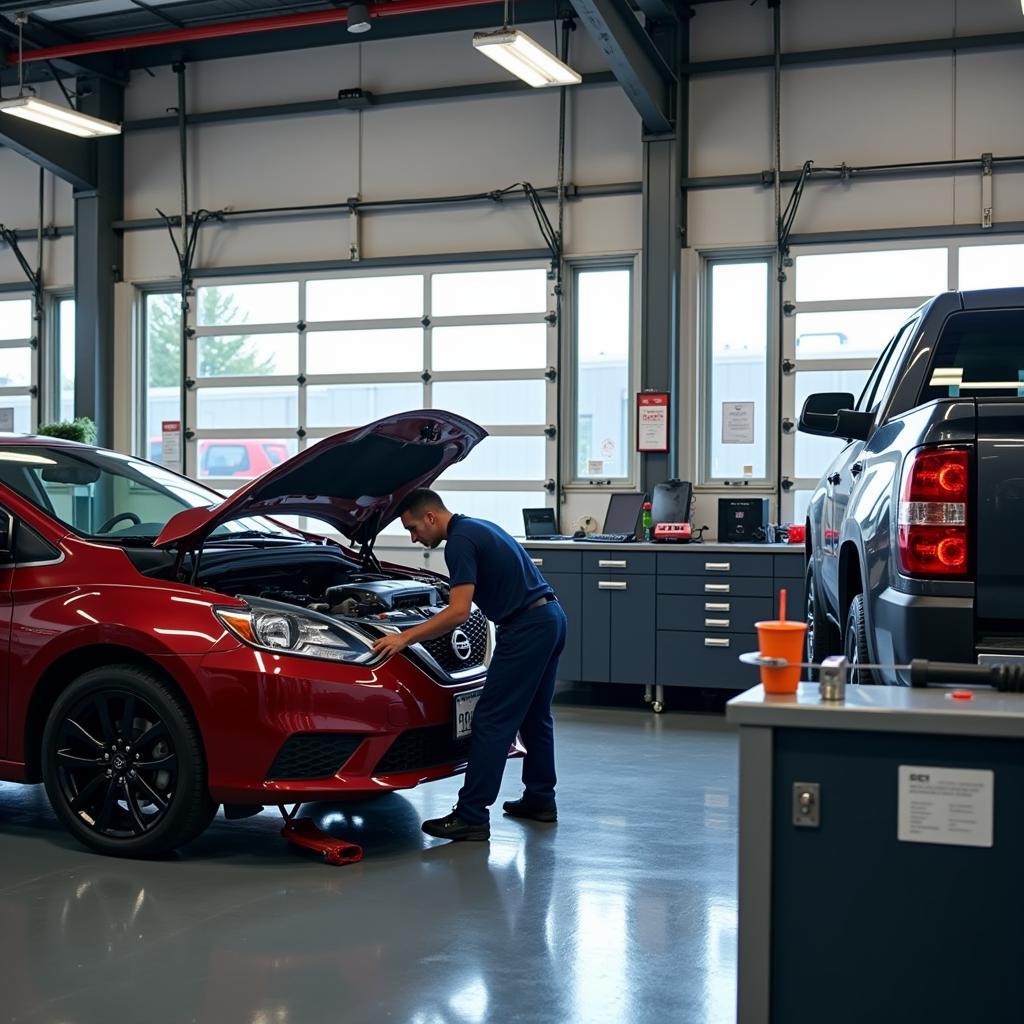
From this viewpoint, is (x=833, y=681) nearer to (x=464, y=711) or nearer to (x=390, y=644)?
(x=390, y=644)

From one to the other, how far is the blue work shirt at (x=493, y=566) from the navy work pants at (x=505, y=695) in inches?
2.4

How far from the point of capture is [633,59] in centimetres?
812

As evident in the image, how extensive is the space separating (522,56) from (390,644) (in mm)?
4544

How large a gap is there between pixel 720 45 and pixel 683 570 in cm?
385

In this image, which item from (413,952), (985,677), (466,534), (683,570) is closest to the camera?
(985,677)

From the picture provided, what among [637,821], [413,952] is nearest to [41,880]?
[413,952]

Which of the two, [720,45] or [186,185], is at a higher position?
[720,45]

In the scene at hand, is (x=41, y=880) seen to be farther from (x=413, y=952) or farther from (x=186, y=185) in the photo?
(x=186, y=185)

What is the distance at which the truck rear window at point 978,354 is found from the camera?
13.0 feet

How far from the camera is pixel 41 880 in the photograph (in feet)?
13.1

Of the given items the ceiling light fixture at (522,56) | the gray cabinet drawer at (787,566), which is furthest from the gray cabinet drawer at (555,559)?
the ceiling light fixture at (522,56)

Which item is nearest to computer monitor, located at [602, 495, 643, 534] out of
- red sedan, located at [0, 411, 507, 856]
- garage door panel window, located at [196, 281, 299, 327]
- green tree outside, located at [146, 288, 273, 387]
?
garage door panel window, located at [196, 281, 299, 327]

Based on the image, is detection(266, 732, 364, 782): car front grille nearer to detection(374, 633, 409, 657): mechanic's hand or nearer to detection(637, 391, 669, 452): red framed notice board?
detection(374, 633, 409, 657): mechanic's hand

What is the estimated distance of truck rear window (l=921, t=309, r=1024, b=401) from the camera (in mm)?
3969
